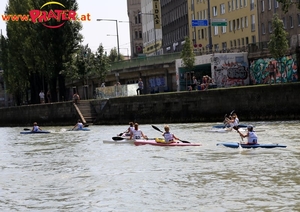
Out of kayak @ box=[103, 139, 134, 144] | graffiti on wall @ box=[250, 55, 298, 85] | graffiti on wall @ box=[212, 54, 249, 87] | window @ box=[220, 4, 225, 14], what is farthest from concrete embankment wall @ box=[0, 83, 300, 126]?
window @ box=[220, 4, 225, 14]

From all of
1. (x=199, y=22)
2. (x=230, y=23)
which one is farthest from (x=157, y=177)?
(x=230, y=23)

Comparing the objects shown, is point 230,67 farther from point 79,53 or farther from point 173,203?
point 173,203

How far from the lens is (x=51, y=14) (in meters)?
89.9

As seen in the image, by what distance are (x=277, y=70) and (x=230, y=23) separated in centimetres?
4005

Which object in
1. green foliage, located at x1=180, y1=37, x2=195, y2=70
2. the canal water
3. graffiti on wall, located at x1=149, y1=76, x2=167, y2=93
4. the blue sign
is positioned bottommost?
the canal water

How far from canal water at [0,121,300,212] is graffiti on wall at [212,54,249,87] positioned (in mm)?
25451

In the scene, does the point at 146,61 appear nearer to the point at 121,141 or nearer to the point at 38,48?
the point at 38,48

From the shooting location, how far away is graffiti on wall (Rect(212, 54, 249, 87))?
70.9 m

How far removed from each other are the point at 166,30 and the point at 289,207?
11653cm

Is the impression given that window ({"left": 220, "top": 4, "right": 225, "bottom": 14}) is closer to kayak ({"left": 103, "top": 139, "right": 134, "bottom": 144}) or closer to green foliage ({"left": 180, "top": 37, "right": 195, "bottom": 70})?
green foliage ({"left": 180, "top": 37, "right": 195, "bottom": 70})

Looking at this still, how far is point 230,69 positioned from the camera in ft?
233

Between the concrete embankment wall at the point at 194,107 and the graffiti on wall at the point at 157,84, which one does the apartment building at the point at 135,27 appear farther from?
the concrete embankment wall at the point at 194,107

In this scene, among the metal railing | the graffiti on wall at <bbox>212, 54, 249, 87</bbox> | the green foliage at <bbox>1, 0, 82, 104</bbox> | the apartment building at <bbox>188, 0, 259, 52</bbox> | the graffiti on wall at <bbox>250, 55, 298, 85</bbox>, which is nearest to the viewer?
the graffiti on wall at <bbox>250, 55, 298, 85</bbox>

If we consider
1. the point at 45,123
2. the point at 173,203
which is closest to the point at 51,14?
the point at 45,123
